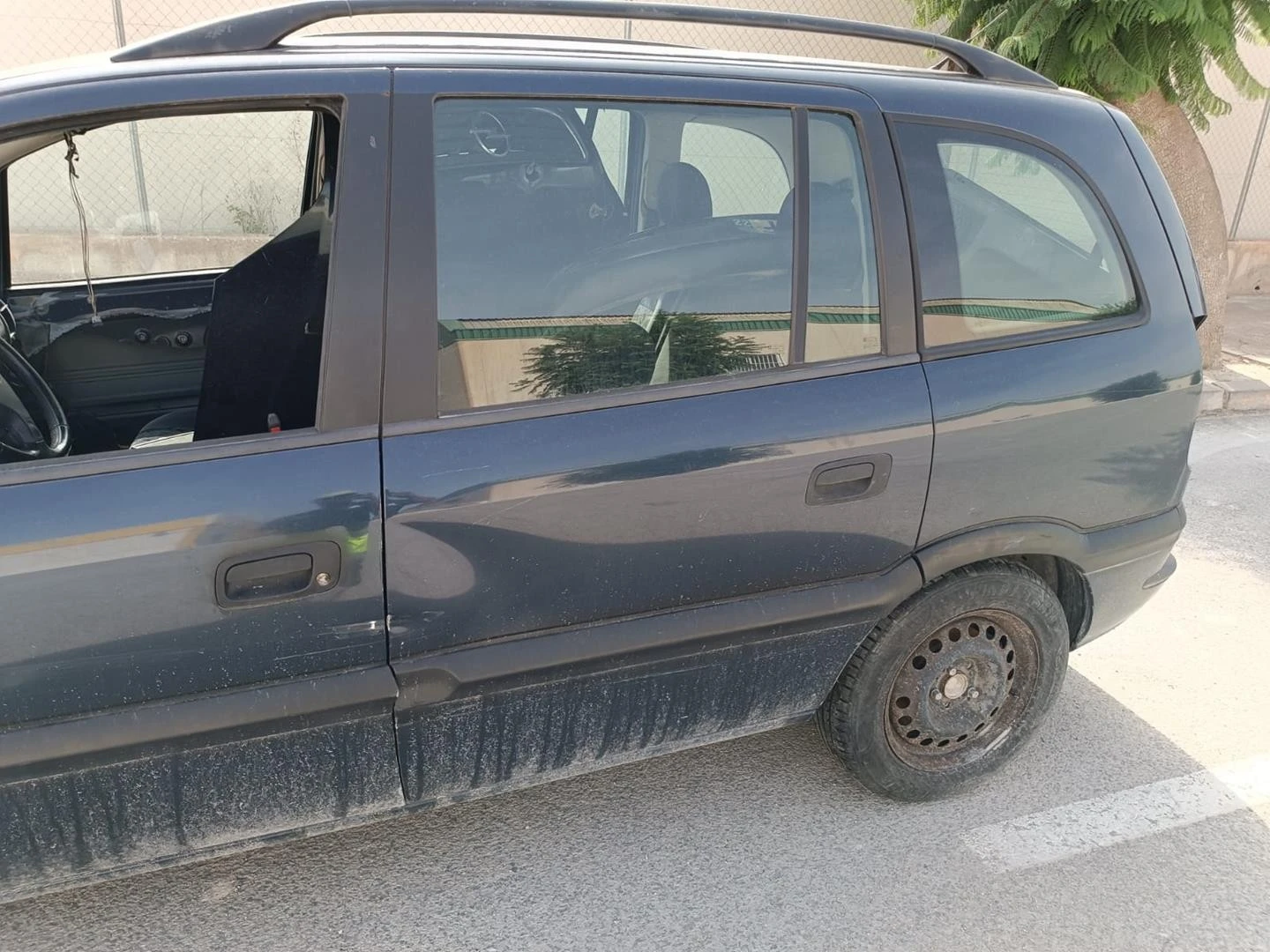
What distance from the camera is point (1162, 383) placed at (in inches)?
98.8

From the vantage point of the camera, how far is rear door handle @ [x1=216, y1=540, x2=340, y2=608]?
5.69 ft

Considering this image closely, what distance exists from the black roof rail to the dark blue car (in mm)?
13

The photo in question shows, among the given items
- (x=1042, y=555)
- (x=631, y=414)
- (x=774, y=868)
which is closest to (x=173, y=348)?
(x=631, y=414)

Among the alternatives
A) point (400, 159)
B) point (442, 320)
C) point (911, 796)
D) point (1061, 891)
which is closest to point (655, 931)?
point (911, 796)

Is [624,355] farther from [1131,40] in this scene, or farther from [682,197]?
[1131,40]

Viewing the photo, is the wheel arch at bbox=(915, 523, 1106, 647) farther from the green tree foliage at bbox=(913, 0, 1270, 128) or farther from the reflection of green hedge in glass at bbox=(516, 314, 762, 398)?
the green tree foliage at bbox=(913, 0, 1270, 128)

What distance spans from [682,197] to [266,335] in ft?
3.68

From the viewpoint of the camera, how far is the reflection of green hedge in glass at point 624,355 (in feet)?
6.48

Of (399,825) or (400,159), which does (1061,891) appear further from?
(400,159)

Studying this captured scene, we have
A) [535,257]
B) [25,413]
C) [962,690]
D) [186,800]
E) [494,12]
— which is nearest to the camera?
[186,800]

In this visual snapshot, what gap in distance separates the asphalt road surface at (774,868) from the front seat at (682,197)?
1.52 m

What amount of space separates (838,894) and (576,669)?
0.91 metres

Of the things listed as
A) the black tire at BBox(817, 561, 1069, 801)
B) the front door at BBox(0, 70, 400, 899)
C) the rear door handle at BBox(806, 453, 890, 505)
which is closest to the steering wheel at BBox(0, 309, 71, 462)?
the front door at BBox(0, 70, 400, 899)

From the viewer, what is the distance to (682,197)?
2225 millimetres
